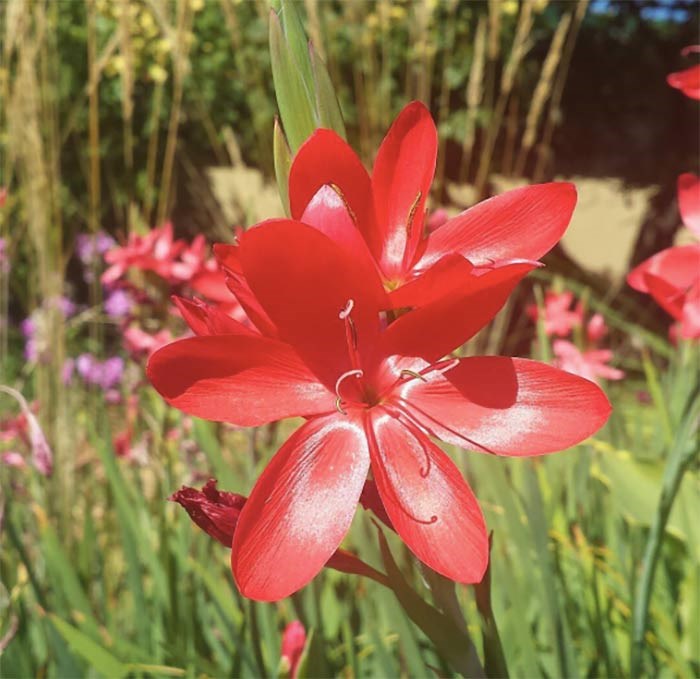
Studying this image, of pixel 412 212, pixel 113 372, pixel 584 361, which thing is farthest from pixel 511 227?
pixel 113 372

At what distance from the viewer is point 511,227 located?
481mm

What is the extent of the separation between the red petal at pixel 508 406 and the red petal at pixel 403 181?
75 mm

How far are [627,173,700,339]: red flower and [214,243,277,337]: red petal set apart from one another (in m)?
0.39

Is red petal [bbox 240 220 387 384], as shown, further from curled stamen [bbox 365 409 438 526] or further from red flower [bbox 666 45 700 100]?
red flower [bbox 666 45 700 100]

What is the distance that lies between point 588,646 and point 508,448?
72 centimetres

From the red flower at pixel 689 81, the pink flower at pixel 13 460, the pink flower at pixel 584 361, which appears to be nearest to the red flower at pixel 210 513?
the red flower at pixel 689 81

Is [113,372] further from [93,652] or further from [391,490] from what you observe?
[391,490]

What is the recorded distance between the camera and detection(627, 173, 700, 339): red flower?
2.48 feet

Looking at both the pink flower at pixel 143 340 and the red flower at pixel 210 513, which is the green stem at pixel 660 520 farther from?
the pink flower at pixel 143 340

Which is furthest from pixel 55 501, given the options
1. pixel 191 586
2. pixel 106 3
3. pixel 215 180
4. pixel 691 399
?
pixel 215 180

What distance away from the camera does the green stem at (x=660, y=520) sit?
696 millimetres

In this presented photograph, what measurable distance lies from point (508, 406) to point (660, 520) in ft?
1.04

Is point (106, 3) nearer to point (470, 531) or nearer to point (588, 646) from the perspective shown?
point (588, 646)

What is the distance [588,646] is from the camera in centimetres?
106
